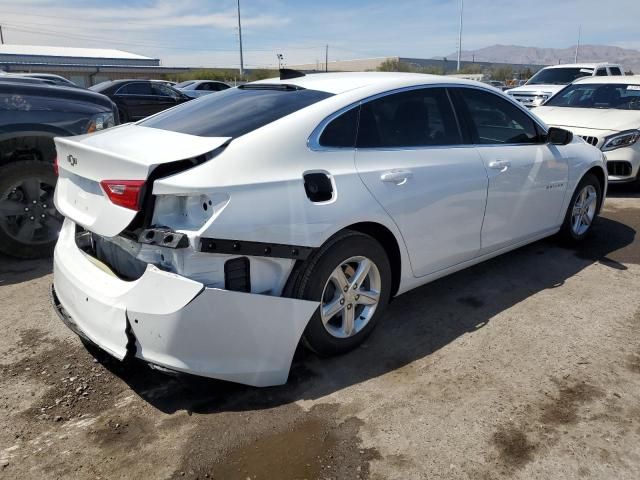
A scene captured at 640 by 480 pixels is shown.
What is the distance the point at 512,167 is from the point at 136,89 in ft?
46.6

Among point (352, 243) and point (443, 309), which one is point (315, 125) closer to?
point (352, 243)

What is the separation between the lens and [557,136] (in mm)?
4496

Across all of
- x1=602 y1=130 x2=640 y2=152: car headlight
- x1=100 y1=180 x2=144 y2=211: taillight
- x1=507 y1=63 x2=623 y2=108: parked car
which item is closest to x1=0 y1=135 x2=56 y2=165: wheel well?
x1=100 y1=180 x2=144 y2=211: taillight

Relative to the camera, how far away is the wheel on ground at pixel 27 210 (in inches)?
184

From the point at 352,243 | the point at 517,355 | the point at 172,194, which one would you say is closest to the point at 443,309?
the point at 517,355

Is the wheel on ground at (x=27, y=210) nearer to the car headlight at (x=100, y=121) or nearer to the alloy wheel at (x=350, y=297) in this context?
the car headlight at (x=100, y=121)

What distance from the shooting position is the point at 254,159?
264 centimetres

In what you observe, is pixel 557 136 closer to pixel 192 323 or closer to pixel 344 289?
pixel 344 289

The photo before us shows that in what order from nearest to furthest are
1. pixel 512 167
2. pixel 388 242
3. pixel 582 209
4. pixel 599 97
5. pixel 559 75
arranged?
1. pixel 388 242
2. pixel 512 167
3. pixel 582 209
4. pixel 599 97
5. pixel 559 75

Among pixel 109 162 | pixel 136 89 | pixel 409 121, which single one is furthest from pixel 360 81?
pixel 136 89

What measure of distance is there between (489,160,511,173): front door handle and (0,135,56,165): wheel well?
3.94 metres

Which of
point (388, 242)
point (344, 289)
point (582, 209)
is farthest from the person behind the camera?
point (582, 209)

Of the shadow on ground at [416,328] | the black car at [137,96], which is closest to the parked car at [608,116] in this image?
the shadow on ground at [416,328]

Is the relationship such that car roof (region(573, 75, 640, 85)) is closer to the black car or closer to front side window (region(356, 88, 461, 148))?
front side window (region(356, 88, 461, 148))
